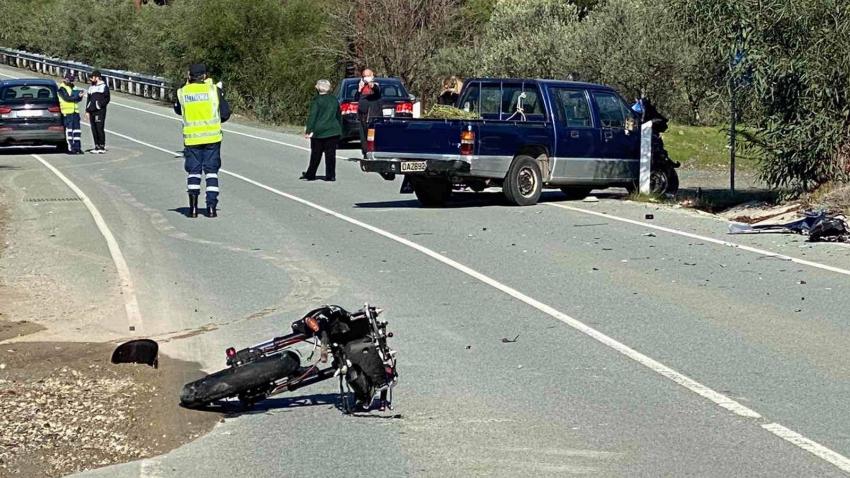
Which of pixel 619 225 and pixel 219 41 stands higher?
pixel 219 41

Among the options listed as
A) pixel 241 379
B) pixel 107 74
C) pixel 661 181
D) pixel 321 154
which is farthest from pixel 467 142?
pixel 107 74

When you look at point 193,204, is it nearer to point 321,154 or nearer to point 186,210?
point 186,210

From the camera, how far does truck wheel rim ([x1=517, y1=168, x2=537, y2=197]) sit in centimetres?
1931

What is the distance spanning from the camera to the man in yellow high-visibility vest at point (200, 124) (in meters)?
17.7

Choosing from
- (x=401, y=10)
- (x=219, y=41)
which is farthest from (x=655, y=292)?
(x=219, y=41)

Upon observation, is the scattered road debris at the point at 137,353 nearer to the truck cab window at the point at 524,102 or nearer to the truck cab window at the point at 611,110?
the truck cab window at the point at 524,102

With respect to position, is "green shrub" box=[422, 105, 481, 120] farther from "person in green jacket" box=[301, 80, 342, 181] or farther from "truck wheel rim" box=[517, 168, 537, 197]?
"person in green jacket" box=[301, 80, 342, 181]

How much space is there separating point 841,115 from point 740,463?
40.1 feet

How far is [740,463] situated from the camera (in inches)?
261

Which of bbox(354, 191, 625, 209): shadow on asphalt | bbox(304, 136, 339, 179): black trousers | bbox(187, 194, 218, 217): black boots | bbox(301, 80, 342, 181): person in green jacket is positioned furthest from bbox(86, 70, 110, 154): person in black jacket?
bbox(187, 194, 218, 217): black boots

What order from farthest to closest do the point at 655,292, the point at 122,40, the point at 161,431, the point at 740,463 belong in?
1. the point at 122,40
2. the point at 655,292
3. the point at 161,431
4. the point at 740,463

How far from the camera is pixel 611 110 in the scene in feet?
67.8

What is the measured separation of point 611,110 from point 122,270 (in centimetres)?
960

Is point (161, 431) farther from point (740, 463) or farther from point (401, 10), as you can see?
point (401, 10)
